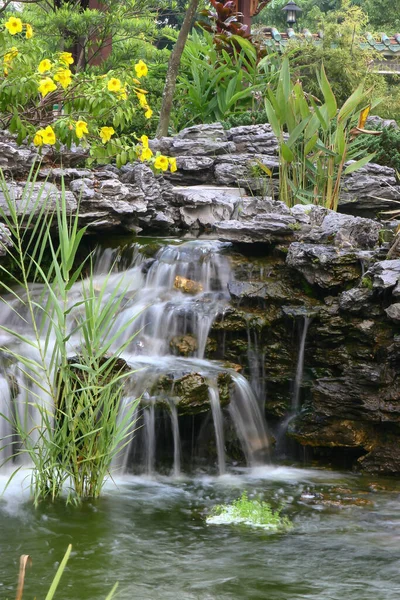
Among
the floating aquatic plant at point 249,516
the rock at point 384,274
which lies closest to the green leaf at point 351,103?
the rock at point 384,274

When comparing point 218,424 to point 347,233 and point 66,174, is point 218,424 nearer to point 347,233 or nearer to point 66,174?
point 347,233

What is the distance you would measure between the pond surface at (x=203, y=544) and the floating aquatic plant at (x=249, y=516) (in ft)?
0.21

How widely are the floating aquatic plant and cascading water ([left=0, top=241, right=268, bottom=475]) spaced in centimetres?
94

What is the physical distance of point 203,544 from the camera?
459 cm

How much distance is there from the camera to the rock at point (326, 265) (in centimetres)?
678

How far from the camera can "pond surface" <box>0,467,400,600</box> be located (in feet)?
13.3

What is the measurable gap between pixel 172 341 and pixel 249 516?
2.11 m

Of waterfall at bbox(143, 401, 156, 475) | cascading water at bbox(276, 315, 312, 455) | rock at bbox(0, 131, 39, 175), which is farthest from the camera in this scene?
rock at bbox(0, 131, 39, 175)

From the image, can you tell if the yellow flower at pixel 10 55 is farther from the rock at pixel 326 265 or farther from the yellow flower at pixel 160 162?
the rock at pixel 326 265

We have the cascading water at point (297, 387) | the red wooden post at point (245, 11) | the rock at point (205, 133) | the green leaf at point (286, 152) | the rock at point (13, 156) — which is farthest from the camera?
the red wooden post at point (245, 11)

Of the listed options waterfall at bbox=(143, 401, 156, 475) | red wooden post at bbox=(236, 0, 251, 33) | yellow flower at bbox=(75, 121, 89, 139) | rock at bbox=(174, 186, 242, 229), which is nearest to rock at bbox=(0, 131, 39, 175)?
yellow flower at bbox=(75, 121, 89, 139)

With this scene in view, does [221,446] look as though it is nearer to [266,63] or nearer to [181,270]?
Answer: [181,270]

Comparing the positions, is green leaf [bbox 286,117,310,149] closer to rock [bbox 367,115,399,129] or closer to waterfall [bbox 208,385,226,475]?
rock [bbox 367,115,399,129]

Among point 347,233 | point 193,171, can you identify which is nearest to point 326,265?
point 347,233
